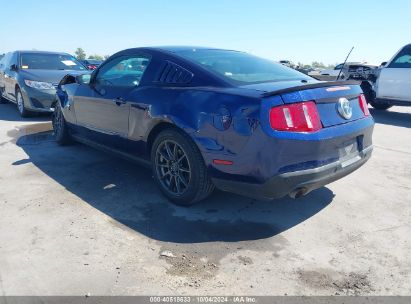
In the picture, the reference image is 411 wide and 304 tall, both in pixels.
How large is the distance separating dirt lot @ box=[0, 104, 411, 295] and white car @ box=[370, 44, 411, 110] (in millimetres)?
5576

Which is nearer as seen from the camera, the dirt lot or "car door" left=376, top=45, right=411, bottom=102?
the dirt lot

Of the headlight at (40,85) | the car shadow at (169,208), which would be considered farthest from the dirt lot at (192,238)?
the headlight at (40,85)

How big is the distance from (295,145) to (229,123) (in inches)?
21.8

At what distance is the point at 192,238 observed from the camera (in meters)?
3.15

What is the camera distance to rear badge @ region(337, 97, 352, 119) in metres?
3.31

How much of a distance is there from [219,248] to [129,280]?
0.76 m

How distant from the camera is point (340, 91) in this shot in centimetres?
336

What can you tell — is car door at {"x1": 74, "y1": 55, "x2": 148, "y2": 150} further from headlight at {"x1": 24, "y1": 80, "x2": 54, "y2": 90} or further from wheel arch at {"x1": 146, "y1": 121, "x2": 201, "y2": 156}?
headlight at {"x1": 24, "y1": 80, "x2": 54, "y2": 90}

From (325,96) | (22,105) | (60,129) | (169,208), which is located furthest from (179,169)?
(22,105)

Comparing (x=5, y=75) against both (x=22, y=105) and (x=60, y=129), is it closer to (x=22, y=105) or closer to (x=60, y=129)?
(x=22, y=105)

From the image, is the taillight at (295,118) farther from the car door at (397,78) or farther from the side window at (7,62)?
the side window at (7,62)

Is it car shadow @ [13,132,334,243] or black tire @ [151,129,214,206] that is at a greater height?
black tire @ [151,129,214,206]

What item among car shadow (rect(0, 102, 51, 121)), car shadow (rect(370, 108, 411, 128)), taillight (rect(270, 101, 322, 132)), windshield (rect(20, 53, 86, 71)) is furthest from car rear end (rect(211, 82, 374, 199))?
windshield (rect(20, 53, 86, 71))

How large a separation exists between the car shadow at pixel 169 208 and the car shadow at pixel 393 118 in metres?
5.76
